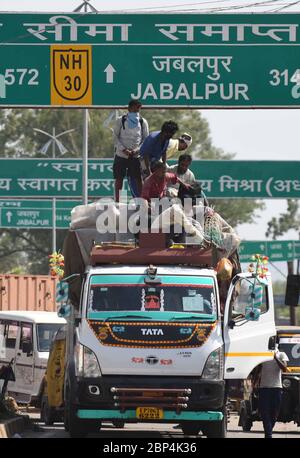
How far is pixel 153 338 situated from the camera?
19078mm

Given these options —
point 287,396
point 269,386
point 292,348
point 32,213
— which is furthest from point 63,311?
point 32,213

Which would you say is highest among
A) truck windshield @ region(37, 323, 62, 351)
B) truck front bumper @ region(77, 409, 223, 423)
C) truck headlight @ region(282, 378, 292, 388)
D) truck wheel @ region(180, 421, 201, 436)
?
truck windshield @ region(37, 323, 62, 351)

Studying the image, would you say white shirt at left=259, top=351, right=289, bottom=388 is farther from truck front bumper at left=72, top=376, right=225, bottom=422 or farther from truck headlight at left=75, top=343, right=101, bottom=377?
truck headlight at left=75, top=343, right=101, bottom=377

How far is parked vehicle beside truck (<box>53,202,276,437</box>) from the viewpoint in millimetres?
19047

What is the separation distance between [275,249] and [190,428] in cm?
5652

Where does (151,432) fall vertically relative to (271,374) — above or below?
below

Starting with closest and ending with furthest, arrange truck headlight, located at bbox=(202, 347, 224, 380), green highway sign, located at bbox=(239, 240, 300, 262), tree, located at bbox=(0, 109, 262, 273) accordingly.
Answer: truck headlight, located at bbox=(202, 347, 224, 380) → green highway sign, located at bbox=(239, 240, 300, 262) → tree, located at bbox=(0, 109, 262, 273)

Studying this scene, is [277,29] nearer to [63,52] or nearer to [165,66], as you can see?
Answer: [165,66]

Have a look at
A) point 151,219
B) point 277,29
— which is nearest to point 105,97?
point 277,29

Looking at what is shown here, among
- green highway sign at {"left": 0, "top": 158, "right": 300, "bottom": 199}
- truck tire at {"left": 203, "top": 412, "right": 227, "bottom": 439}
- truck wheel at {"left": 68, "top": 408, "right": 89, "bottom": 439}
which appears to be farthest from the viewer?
green highway sign at {"left": 0, "top": 158, "right": 300, "bottom": 199}

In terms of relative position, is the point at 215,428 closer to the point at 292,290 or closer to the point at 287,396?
the point at 287,396

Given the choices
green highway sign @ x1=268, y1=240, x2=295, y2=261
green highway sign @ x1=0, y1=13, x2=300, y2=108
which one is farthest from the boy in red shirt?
green highway sign @ x1=268, y1=240, x2=295, y2=261

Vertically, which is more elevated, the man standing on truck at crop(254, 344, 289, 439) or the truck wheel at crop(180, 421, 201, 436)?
the man standing on truck at crop(254, 344, 289, 439)

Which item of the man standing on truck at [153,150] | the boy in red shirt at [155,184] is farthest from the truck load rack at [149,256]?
the man standing on truck at [153,150]
